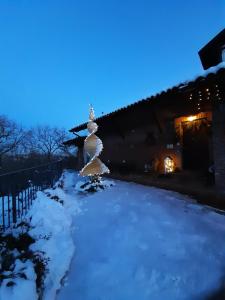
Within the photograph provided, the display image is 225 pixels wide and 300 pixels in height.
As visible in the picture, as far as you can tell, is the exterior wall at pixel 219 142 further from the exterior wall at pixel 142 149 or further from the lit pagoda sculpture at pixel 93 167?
the lit pagoda sculpture at pixel 93 167

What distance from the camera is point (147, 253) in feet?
12.1

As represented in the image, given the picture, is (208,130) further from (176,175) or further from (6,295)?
(6,295)

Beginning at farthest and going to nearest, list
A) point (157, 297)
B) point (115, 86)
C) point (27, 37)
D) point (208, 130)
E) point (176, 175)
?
point (115, 86) → point (27, 37) → point (176, 175) → point (208, 130) → point (157, 297)

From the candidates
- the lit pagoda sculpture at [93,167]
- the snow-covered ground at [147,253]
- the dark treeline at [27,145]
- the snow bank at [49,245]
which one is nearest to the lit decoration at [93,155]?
the lit pagoda sculpture at [93,167]

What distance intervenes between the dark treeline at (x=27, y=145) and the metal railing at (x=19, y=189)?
29.1 metres

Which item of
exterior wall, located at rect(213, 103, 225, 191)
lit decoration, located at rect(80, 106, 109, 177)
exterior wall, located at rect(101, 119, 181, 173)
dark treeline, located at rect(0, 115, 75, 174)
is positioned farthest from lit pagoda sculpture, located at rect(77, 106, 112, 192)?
dark treeline, located at rect(0, 115, 75, 174)

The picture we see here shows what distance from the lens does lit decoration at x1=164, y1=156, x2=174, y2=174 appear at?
888cm

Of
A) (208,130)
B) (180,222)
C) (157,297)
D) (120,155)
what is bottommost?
(157,297)

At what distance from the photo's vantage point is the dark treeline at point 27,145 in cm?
3734

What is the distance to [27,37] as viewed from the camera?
260ft

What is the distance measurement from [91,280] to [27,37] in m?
91.3

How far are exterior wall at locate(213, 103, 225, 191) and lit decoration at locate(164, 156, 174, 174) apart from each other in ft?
9.30

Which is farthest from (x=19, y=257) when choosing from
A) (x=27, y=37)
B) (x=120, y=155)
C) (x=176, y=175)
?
(x=27, y=37)

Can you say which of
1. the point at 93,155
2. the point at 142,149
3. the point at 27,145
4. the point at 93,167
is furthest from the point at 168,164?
the point at 27,145
